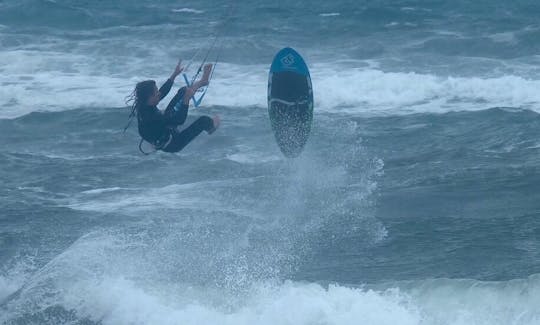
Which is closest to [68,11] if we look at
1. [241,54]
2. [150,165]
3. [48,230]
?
[241,54]

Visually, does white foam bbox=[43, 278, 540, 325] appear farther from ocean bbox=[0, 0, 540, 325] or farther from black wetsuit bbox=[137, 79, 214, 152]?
black wetsuit bbox=[137, 79, 214, 152]

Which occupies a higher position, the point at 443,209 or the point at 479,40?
the point at 479,40

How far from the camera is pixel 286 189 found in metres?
14.7

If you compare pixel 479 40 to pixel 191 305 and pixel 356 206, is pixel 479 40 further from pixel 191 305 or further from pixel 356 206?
pixel 191 305

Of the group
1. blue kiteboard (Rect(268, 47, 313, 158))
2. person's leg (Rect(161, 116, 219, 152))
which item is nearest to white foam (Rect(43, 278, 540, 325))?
person's leg (Rect(161, 116, 219, 152))

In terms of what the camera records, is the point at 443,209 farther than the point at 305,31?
No

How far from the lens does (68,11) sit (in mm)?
29469

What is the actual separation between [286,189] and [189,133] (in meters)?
3.64

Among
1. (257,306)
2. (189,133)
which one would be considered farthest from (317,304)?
(189,133)

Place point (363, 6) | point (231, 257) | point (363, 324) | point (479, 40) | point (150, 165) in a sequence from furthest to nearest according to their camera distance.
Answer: point (363, 6)
point (479, 40)
point (150, 165)
point (231, 257)
point (363, 324)

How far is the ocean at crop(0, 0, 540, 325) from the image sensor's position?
11336 millimetres

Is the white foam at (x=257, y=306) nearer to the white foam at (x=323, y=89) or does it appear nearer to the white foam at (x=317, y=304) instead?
the white foam at (x=317, y=304)

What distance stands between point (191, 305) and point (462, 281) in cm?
318

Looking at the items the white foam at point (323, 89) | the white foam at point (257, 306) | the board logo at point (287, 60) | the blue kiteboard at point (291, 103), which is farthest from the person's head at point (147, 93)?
the white foam at point (323, 89)
